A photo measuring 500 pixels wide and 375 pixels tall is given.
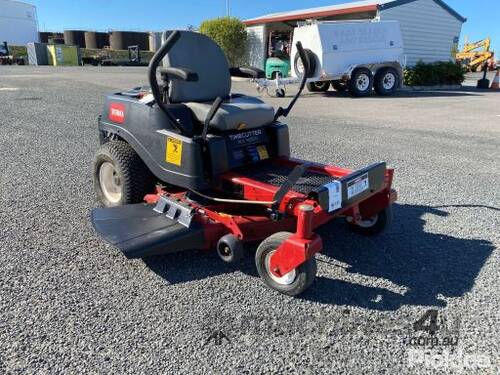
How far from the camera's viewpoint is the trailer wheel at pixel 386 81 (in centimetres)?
1408

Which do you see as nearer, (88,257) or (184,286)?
(184,286)

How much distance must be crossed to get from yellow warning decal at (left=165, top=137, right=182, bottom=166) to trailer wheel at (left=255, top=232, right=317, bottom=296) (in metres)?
0.93

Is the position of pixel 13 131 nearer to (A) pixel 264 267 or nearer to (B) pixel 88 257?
(B) pixel 88 257

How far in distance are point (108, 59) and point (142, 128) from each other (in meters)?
39.1

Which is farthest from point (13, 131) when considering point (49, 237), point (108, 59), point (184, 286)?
point (108, 59)

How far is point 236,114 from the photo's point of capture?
3113 millimetres

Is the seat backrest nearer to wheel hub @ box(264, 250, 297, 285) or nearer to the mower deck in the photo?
the mower deck

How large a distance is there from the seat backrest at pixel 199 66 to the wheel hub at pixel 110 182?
3.01 feet

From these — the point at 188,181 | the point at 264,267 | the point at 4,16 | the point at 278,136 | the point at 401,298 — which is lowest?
the point at 401,298

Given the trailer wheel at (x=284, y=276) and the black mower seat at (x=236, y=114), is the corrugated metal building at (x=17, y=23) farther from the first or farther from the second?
the trailer wheel at (x=284, y=276)

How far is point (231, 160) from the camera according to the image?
319 centimetres

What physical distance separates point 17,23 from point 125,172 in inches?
2513

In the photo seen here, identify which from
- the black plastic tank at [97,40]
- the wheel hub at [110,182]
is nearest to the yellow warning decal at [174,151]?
the wheel hub at [110,182]

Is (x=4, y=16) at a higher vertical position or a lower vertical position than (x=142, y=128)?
higher
